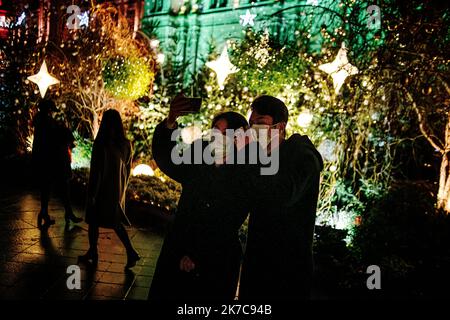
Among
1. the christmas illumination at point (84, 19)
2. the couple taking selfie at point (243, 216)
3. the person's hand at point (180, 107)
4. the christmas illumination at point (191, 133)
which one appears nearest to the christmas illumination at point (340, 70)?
the couple taking selfie at point (243, 216)

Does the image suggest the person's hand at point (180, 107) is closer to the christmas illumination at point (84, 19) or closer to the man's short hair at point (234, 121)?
the man's short hair at point (234, 121)

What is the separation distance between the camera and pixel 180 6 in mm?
19000

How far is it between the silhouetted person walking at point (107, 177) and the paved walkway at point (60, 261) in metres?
0.47

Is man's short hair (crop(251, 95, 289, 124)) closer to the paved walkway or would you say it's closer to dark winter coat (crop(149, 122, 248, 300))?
dark winter coat (crop(149, 122, 248, 300))

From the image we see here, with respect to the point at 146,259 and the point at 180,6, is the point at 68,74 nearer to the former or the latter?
the point at 146,259

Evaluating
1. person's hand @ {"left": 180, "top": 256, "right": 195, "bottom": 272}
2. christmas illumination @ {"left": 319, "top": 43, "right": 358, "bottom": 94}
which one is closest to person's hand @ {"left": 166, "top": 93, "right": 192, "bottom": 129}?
person's hand @ {"left": 180, "top": 256, "right": 195, "bottom": 272}

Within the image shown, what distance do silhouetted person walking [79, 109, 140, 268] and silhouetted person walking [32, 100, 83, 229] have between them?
1782mm

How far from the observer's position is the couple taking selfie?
2.41m

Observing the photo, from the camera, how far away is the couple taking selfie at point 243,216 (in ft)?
7.90

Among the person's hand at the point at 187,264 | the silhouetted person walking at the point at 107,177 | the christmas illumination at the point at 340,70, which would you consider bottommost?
the person's hand at the point at 187,264

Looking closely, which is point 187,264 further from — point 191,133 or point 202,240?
point 191,133

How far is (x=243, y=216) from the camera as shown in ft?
8.83
